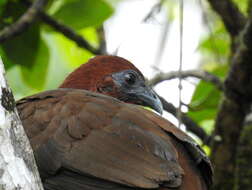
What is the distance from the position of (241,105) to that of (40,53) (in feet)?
5.61

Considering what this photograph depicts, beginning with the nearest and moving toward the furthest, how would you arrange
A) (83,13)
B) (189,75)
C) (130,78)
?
(130,78)
(189,75)
(83,13)

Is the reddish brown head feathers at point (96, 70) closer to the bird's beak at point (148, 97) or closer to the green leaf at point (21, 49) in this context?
the bird's beak at point (148, 97)

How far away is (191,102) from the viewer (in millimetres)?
5281

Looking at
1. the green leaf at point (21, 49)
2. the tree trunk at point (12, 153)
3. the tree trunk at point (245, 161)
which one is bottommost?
the tree trunk at point (245, 161)

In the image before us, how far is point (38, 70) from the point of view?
18.6 feet

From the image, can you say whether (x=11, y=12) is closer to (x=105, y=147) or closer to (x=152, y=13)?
(x=152, y=13)

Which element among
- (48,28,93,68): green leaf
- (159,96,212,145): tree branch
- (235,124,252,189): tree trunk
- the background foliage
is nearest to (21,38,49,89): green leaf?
the background foliage

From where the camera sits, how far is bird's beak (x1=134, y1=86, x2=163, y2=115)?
474 cm

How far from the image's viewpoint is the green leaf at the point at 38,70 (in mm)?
5621

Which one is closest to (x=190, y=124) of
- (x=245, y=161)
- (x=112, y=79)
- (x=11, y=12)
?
(x=245, y=161)

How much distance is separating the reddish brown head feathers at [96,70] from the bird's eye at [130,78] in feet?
0.19

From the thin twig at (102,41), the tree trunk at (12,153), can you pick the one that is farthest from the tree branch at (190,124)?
the tree trunk at (12,153)

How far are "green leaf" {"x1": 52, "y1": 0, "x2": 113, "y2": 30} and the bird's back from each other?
1653 millimetres

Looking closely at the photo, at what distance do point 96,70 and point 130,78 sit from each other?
9.8 inches
